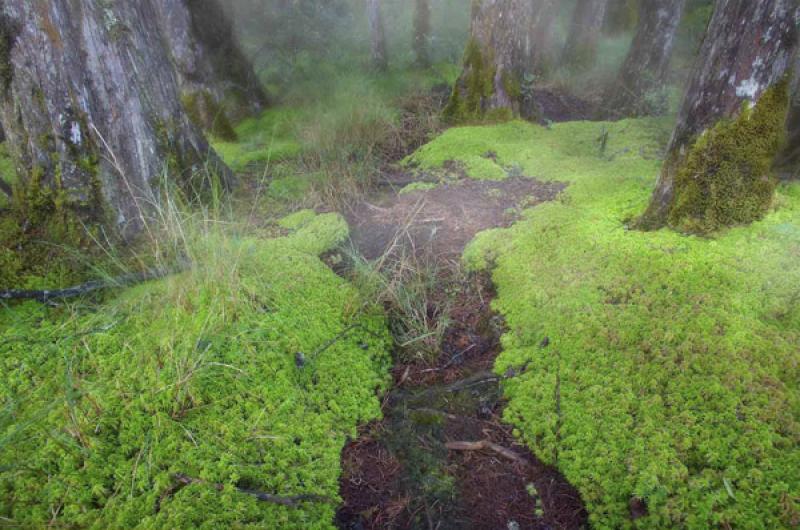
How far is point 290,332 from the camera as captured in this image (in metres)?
Answer: 2.78

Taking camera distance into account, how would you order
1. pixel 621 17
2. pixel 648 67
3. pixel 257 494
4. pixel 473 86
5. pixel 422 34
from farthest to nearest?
1. pixel 621 17
2. pixel 422 34
3. pixel 648 67
4. pixel 473 86
5. pixel 257 494

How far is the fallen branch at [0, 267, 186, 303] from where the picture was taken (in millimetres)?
2756

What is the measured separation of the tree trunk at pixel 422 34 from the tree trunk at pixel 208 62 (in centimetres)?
534

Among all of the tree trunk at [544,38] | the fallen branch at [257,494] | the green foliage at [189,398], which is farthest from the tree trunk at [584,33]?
the fallen branch at [257,494]

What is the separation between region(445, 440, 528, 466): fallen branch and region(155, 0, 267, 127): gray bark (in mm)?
6337

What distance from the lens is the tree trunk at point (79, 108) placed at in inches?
117

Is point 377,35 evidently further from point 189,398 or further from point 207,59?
point 189,398

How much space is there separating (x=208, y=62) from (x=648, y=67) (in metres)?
7.80

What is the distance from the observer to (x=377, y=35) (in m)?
10.7

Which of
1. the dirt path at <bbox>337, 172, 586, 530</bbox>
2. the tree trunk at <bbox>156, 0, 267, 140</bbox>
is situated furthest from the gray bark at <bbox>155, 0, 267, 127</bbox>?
→ the dirt path at <bbox>337, 172, 586, 530</bbox>

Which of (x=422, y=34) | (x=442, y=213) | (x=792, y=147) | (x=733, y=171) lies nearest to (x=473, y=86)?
(x=442, y=213)

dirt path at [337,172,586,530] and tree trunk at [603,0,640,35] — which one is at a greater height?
tree trunk at [603,0,640,35]

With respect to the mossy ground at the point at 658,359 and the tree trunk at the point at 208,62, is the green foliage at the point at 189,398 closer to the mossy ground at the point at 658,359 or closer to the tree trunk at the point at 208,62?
the mossy ground at the point at 658,359

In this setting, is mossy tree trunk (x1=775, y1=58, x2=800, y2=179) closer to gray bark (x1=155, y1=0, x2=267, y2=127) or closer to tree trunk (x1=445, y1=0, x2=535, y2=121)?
tree trunk (x1=445, y1=0, x2=535, y2=121)
